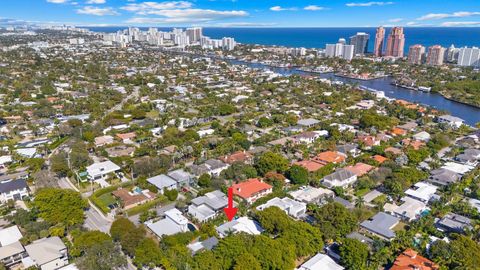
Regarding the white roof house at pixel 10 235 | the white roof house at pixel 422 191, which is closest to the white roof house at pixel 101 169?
the white roof house at pixel 10 235

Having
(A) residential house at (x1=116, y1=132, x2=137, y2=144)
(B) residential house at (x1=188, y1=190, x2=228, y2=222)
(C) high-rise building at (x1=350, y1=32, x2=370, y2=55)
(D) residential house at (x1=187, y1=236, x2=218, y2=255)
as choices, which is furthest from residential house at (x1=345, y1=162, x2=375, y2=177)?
(C) high-rise building at (x1=350, y1=32, x2=370, y2=55)

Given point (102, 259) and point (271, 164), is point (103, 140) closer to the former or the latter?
point (271, 164)

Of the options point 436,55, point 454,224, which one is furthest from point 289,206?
point 436,55

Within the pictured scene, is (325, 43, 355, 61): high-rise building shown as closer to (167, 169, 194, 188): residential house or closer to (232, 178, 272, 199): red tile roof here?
(232, 178, 272, 199): red tile roof

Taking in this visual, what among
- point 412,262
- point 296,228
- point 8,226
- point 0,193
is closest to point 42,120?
point 0,193

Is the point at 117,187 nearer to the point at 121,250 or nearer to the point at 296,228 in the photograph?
the point at 121,250

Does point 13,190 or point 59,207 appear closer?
point 59,207
